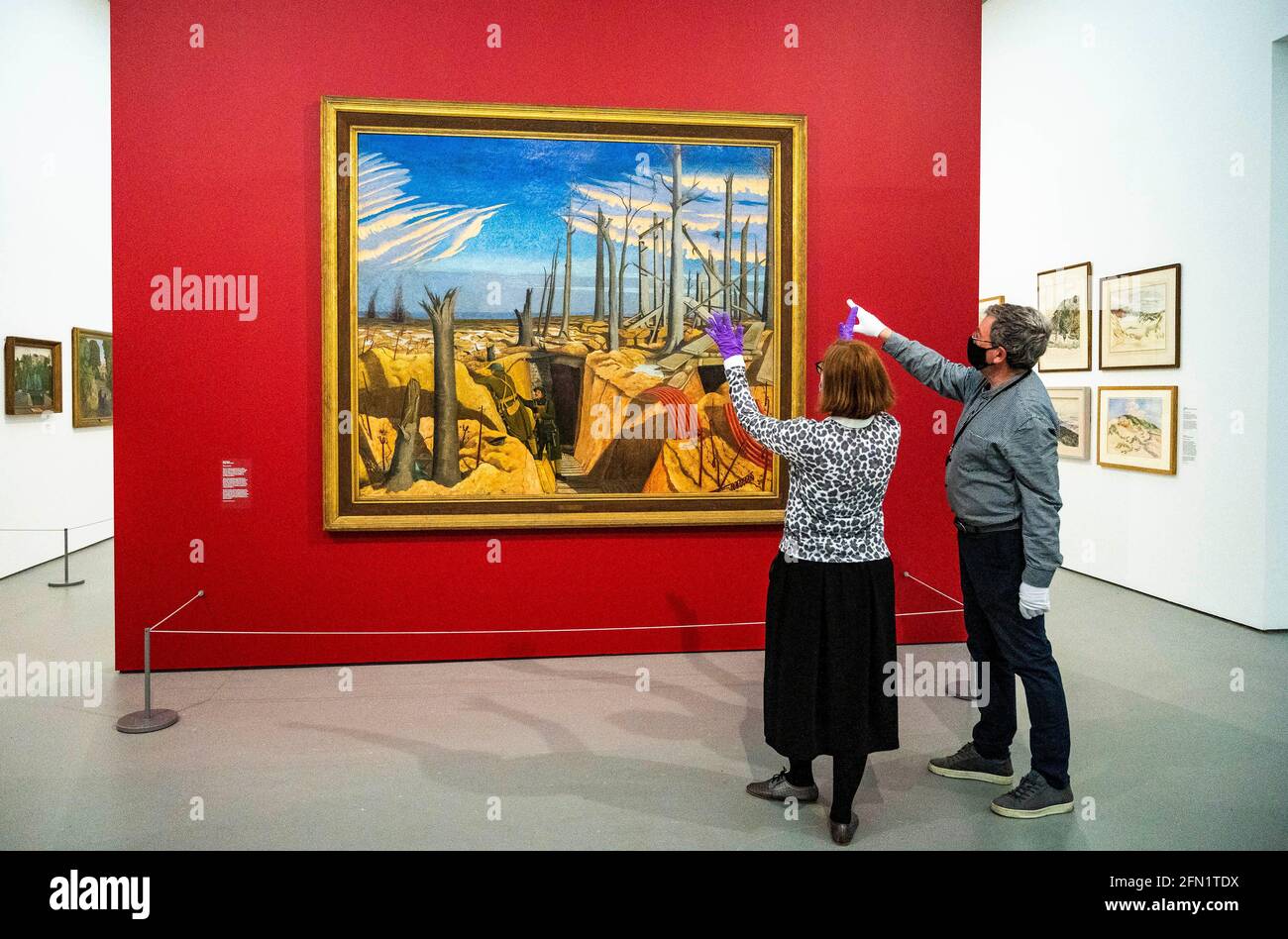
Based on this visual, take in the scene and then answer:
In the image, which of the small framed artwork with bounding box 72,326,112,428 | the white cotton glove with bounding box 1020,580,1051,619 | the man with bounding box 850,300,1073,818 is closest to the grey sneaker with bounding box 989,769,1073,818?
the man with bounding box 850,300,1073,818

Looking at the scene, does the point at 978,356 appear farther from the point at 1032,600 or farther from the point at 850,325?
the point at 1032,600

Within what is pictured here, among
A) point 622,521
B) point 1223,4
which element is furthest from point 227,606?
point 1223,4

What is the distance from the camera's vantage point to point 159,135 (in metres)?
6.38

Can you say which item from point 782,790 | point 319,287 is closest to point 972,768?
point 782,790

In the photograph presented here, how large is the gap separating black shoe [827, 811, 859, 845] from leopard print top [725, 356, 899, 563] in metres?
1.18

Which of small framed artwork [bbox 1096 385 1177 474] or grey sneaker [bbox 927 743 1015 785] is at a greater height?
small framed artwork [bbox 1096 385 1177 474]

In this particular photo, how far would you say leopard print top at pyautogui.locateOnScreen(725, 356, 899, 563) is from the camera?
3.91 meters

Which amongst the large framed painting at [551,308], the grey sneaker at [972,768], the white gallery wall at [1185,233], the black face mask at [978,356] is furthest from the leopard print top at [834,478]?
the white gallery wall at [1185,233]

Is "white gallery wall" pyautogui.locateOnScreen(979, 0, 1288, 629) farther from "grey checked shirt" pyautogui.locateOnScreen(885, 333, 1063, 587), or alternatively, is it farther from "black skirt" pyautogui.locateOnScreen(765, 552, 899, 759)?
"black skirt" pyautogui.locateOnScreen(765, 552, 899, 759)

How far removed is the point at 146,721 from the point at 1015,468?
513cm

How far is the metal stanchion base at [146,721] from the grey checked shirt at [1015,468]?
475 centimetres

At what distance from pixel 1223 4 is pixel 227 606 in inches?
379

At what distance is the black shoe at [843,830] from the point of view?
402 centimetres

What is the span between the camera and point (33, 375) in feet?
34.2
